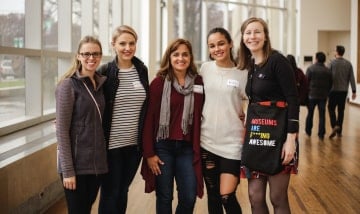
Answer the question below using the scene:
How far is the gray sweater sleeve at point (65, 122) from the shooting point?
91.2 inches

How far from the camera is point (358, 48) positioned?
48.4 ft

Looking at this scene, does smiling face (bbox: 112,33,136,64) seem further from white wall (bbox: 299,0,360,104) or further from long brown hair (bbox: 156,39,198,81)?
white wall (bbox: 299,0,360,104)

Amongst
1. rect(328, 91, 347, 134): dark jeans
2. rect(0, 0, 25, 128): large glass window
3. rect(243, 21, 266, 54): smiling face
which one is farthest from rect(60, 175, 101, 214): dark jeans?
rect(328, 91, 347, 134): dark jeans

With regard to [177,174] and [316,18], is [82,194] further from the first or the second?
[316,18]

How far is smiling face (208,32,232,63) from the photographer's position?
8.61ft

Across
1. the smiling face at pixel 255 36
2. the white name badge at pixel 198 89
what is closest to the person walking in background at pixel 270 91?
the smiling face at pixel 255 36

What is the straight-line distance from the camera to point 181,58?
2623 mm

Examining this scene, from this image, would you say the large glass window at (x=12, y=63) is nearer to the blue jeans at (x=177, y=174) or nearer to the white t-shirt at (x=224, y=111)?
the blue jeans at (x=177, y=174)

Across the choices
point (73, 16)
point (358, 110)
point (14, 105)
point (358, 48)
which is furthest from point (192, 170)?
point (358, 48)

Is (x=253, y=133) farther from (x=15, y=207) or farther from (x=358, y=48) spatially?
(x=358, y=48)

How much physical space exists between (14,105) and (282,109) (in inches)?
118

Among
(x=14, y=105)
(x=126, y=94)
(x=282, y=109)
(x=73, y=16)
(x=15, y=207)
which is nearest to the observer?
(x=282, y=109)

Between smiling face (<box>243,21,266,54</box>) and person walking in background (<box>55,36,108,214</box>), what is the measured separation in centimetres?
87

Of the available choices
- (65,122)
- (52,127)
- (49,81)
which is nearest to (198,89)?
(65,122)
